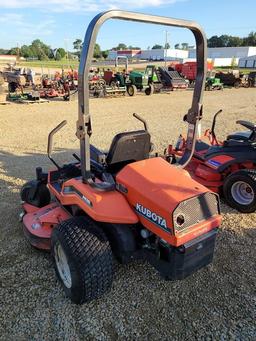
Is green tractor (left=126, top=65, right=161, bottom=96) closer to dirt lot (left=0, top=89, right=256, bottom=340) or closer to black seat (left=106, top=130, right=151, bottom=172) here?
dirt lot (left=0, top=89, right=256, bottom=340)

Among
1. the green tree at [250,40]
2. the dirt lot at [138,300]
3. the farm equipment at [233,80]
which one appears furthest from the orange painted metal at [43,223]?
the green tree at [250,40]

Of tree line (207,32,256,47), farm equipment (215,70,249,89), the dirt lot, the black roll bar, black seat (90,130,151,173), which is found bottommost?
the dirt lot

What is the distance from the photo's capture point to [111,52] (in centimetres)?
8162

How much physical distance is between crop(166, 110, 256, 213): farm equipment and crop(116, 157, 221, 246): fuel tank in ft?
4.15

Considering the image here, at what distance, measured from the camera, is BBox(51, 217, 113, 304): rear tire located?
7.38 feet

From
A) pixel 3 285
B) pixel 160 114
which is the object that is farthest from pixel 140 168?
pixel 160 114

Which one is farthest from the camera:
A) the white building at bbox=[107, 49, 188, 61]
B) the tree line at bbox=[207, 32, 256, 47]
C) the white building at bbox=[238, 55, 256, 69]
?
the tree line at bbox=[207, 32, 256, 47]

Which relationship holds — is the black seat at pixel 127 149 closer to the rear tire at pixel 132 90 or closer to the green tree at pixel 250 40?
the rear tire at pixel 132 90

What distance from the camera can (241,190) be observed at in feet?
13.1

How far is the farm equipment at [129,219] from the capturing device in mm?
2102

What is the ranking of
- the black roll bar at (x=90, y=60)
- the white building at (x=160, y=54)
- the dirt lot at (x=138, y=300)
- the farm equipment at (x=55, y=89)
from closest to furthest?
the black roll bar at (x=90, y=60), the dirt lot at (x=138, y=300), the farm equipment at (x=55, y=89), the white building at (x=160, y=54)

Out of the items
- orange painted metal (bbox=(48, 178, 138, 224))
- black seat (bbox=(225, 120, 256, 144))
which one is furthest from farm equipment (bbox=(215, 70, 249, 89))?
orange painted metal (bbox=(48, 178, 138, 224))

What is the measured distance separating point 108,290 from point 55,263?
18.6 inches

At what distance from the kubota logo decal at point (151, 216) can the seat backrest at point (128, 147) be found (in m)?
0.59
